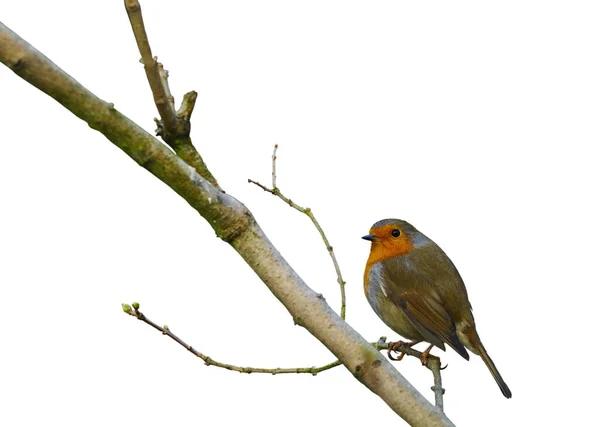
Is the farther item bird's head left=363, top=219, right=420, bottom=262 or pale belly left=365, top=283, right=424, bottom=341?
bird's head left=363, top=219, right=420, bottom=262

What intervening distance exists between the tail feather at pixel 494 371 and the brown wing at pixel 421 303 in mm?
152

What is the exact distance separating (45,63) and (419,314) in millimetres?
2847

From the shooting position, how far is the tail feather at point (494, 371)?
4117mm

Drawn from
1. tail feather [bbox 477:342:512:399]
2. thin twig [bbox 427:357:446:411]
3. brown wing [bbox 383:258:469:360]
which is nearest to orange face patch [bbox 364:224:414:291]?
brown wing [bbox 383:258:469:360]

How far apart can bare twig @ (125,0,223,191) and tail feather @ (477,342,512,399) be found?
2.23 m

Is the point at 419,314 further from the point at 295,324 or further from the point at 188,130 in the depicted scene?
the point at 188,130

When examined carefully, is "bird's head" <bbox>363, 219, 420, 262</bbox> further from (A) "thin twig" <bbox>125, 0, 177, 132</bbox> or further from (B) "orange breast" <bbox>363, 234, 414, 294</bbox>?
(A) "thin twig" <bbox>125, 0, 177, 132</bbox>

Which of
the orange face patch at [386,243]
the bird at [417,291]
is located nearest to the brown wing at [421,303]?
the bird at [417,291]

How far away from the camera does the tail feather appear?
4.12 metres

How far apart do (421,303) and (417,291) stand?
0.27 feet

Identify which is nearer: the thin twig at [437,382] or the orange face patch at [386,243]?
the thin twig at [437,382]

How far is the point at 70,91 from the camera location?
2498mm

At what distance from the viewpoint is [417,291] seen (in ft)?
15.1

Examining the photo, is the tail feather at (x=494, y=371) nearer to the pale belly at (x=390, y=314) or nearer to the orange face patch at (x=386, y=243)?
the pale belly at (x=390, y=314)
